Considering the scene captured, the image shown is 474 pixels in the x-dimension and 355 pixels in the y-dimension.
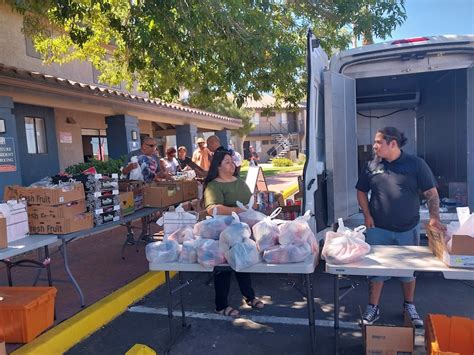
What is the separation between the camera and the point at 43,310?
3.75 m

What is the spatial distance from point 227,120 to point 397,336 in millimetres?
15977

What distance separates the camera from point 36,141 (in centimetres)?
966

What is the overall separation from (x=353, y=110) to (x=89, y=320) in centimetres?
398

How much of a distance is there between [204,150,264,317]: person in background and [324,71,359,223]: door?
3.41 ft

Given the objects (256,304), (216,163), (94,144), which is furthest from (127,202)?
(94,144)

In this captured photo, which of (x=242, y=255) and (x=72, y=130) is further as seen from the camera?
(x=72, y=130)

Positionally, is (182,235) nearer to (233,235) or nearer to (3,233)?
Result: (233,235)

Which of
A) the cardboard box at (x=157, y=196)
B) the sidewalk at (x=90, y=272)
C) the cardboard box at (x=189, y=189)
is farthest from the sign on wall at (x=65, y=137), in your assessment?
the cardboard box at (x=157, y=196)

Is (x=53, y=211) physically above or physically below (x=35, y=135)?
below

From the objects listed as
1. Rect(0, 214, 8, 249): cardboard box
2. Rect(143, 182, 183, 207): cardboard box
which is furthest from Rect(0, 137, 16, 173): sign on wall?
Rect(0, 214, 8, 249): cardboard box

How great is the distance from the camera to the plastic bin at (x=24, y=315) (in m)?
3.54

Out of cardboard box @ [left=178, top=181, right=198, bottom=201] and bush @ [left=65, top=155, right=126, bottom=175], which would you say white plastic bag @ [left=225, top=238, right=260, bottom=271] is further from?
bush @ [left=65, top=155, right=126, bottom=175]

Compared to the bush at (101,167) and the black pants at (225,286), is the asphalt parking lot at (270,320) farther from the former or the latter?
the bush at (101,167)

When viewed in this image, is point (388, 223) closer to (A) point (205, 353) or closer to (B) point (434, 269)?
(B) point (434, 269)
